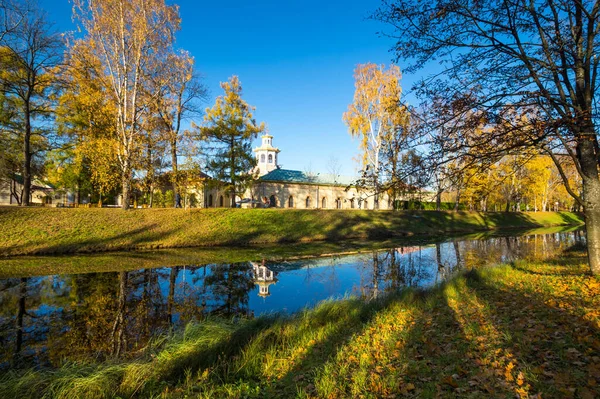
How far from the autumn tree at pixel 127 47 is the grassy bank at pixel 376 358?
17.1 metres

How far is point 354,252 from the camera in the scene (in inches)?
685

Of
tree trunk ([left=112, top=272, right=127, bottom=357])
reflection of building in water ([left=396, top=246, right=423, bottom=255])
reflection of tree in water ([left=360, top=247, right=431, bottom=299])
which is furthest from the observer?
reflection of building in water ([left=396, top=246, right=423, bottom=255])

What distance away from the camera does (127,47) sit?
18.9m

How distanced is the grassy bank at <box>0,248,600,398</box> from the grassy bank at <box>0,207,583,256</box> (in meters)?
13.7

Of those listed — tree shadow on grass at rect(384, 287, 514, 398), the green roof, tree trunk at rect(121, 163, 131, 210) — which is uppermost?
the green roof

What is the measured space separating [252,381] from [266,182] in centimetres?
3847

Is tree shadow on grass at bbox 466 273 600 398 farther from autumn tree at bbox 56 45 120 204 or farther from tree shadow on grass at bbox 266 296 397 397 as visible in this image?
autumn tree at bbox 56 45 120 204

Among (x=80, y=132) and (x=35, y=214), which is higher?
(x=80, y=132)

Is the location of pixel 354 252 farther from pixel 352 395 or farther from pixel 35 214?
pixel 35 214

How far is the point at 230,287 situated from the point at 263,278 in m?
1.56

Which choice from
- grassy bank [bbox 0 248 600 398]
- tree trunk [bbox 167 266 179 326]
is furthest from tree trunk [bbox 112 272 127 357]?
tree trunk [bbox 167 266 179 326]

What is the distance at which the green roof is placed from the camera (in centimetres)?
4456

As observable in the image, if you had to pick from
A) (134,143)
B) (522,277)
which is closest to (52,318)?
(522,277)

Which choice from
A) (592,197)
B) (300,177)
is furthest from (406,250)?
(300,177)
